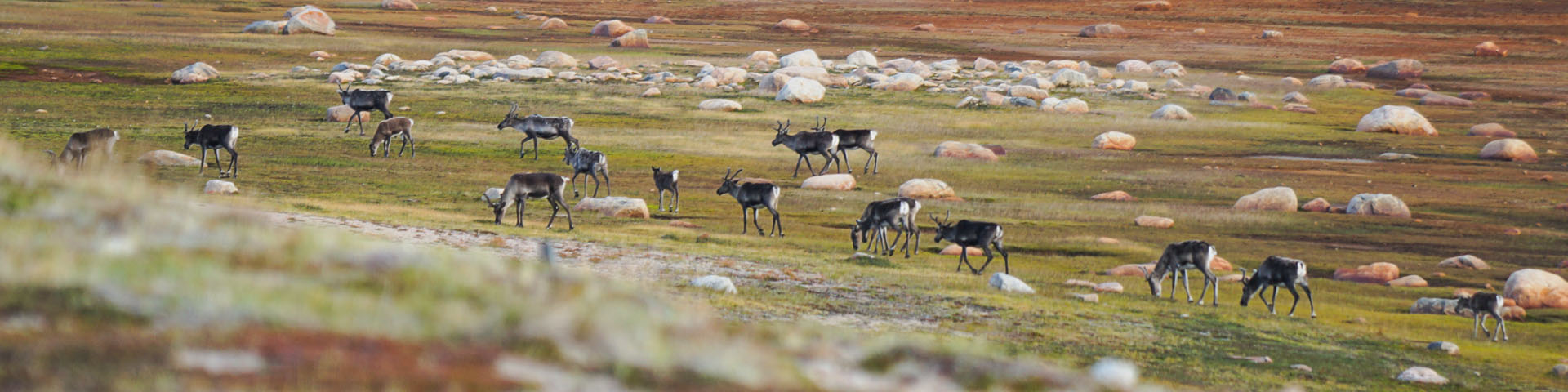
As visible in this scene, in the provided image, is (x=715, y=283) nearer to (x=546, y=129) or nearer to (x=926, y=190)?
(x=926, y=190)

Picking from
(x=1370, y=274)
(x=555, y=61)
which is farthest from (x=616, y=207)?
(x=555, y=61)

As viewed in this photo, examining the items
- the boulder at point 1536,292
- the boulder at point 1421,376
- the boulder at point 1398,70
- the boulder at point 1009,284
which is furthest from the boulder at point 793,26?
the boulder at point 1421,376

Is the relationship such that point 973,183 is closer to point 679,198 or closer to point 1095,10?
point 679,198

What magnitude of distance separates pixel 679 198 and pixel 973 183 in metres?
8.44

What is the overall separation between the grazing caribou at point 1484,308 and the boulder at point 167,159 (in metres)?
25.7

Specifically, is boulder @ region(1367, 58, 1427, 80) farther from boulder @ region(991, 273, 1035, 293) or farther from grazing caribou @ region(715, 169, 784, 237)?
boulder @ region(991, 273, 1035, 293)

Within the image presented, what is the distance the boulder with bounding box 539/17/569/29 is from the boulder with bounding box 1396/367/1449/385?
3308 inches

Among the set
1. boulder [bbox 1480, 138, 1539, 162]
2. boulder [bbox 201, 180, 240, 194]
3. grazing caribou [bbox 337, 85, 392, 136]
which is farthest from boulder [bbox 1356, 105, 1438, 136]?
boulder [bbox 201, 180, 240, 194]

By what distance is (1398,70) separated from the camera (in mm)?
72312

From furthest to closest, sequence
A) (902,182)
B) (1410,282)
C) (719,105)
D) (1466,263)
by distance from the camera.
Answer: (719,105)
(902,182)
(1466,263)
(1410,282)

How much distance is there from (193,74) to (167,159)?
22557 mm

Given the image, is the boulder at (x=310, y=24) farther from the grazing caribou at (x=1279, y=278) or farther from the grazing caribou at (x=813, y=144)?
the grazing caribou at (x=1279, y=278)

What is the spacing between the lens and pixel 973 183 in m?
36.7

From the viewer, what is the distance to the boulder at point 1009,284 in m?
21.8
